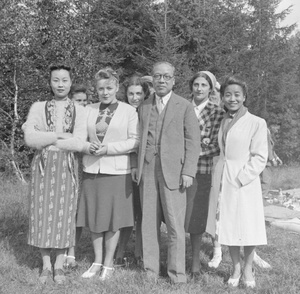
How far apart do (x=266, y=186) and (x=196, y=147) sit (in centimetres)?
125

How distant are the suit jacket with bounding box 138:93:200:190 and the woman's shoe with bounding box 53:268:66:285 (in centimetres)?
117

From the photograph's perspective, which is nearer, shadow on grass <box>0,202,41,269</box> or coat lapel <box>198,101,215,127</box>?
coat lapel <box>198,101,215,127</box>

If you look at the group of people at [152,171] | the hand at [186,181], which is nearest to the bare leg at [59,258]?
the group of people at [152,171]

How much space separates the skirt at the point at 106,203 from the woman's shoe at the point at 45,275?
19.9 inches

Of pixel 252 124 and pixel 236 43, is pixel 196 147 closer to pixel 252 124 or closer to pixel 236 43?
pixel 252 124

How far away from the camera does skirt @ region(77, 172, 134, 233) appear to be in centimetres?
381

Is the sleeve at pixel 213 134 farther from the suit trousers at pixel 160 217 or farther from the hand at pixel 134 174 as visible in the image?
the hand at pixel 134 174

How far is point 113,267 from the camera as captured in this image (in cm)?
408

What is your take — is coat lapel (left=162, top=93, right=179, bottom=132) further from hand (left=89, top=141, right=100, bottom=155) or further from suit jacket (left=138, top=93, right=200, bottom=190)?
hand (left=89, top=141, right=100, bottom=155)

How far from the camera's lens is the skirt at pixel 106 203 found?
12.5 ft

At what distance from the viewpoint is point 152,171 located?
3699 mm

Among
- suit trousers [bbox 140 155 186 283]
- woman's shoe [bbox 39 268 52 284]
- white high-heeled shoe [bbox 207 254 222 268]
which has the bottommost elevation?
white high-heeled shoe [bbox 207 254 222 268]

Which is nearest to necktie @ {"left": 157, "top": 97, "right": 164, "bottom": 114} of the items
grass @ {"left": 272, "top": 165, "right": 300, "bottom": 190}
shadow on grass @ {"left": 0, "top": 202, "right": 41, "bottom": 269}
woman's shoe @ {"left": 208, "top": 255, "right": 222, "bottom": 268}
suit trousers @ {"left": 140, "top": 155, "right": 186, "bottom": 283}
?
suit trousers @ {"left": 140, "top": 155, "right": 186, "bottom": 283}

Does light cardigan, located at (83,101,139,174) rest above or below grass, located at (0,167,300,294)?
above
